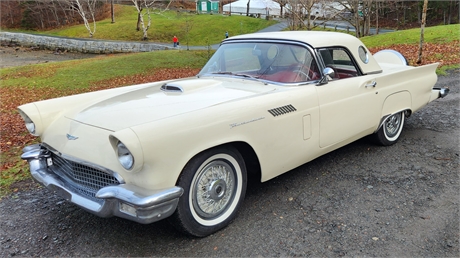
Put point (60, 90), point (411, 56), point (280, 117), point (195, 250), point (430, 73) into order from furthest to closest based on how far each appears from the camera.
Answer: point (411, 56), point (60, 90), point (430, 73), point (280, 117), point (195, 250)

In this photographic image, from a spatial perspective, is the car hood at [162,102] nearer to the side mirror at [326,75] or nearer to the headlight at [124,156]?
the headlight at [124,156]

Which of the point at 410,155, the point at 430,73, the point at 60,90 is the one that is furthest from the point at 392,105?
the point at 60,90

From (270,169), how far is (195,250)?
99cm

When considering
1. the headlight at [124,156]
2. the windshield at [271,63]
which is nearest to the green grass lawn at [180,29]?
the windshield at [271,63]

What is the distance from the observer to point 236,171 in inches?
117

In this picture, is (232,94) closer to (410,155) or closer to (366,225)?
(366,225)

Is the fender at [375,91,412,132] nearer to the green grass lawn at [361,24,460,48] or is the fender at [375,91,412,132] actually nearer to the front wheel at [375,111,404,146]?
the front wheel at [375,111,404,146]

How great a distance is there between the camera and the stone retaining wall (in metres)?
29.1

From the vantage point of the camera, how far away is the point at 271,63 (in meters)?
3.79

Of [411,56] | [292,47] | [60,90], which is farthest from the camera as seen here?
[411,56]

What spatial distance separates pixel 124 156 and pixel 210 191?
30.4 inches

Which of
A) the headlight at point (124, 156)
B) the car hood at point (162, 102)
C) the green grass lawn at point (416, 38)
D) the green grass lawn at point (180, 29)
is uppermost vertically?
the green grass lawn at point (180, 29)

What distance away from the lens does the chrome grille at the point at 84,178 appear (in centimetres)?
266

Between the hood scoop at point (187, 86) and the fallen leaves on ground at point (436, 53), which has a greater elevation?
the fallen leaves on ground at point (436, 53)
